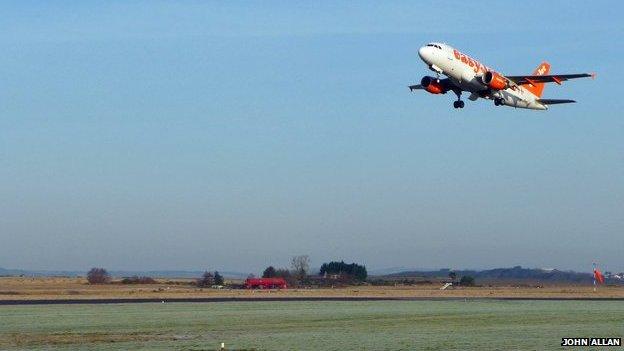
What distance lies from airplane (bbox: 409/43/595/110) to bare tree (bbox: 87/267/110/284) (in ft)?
324

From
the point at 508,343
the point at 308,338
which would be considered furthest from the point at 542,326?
the point at 308,338

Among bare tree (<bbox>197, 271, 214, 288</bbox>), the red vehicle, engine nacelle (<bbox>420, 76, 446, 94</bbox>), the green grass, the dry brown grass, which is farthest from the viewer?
bare tree (<bbox>197, 271, 214, 288</bbox>)

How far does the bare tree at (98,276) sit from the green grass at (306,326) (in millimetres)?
90291

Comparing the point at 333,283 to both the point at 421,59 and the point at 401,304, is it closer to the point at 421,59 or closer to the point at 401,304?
the point at 401,304

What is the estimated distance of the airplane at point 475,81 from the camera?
276ft

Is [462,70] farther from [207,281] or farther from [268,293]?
[207,281]

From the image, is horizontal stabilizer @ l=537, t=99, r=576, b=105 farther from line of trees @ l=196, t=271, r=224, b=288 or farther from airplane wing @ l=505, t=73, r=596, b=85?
line of trees @ l=196, t=271, r=224, b=288

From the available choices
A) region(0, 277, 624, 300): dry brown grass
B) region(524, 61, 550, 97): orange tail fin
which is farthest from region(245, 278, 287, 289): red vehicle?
region(524, 61, 550, 97): orange tail fin

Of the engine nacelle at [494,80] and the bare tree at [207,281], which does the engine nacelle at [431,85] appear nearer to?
the engine nacelle at [494,80]

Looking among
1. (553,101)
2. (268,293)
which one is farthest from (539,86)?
(268,293)

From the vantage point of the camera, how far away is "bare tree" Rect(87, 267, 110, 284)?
17700cm

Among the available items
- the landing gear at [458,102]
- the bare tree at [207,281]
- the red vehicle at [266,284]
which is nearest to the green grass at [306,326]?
the landing gear at [458,102]

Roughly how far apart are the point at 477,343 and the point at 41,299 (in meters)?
64.2

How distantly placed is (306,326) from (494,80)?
3456 centimetres
